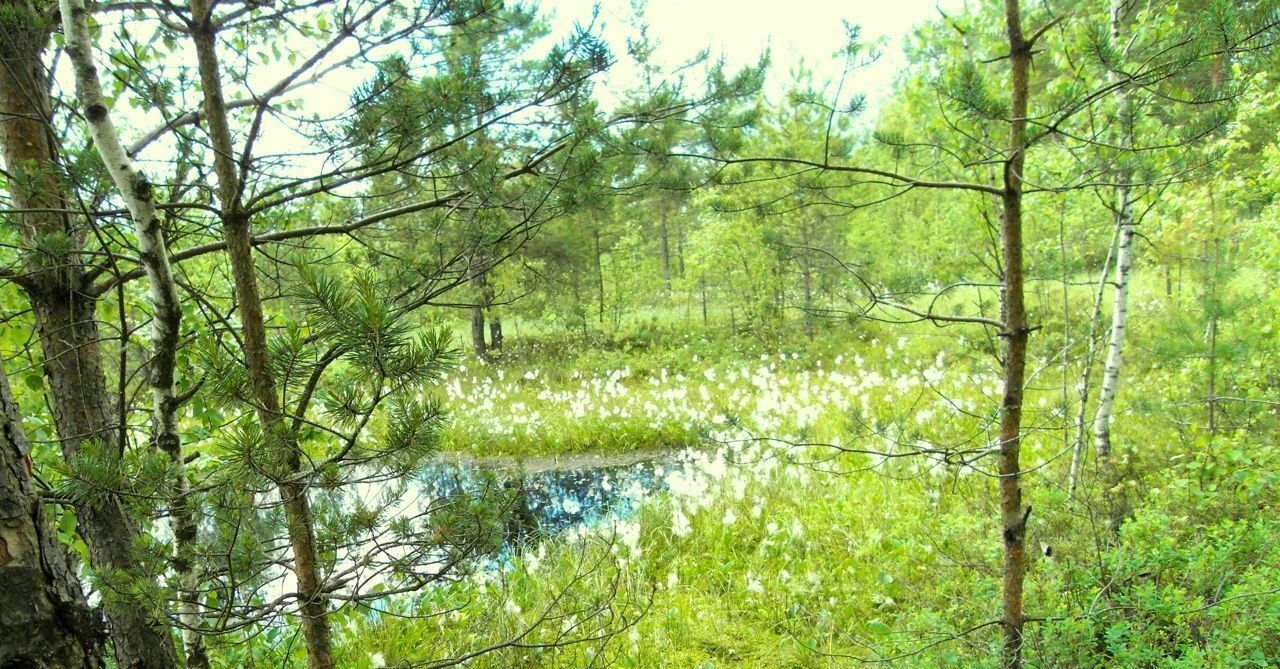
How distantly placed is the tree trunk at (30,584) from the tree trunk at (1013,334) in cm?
271

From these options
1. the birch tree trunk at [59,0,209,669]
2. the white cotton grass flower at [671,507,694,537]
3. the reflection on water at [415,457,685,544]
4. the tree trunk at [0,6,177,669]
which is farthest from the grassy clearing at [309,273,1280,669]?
the tree trunk at [0,6,177,669]

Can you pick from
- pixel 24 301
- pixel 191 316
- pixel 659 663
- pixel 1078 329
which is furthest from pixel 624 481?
pixel 1078 329

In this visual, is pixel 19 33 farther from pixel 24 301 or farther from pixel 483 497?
pixel 483 497

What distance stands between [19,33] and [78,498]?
1.63m

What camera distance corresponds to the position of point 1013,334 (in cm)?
212

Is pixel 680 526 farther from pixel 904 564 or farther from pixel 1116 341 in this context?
pixel 1116 341

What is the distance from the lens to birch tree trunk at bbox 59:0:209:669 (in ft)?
5.53

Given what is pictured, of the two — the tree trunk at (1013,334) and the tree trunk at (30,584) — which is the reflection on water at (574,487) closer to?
the tree trunk at (1013,334)

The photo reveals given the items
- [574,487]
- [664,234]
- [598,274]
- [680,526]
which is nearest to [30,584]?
Result: [680,526]

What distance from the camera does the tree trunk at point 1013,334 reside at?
201cm

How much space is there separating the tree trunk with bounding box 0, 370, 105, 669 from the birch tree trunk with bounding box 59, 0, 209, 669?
0.21 m

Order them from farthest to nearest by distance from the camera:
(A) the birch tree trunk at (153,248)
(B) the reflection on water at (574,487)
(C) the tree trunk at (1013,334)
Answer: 1. (B) the reflection on water at (574,487)
2. (C) the tree trunk at (1013,334)
3. (A) the birch tree trunk at (153,248)

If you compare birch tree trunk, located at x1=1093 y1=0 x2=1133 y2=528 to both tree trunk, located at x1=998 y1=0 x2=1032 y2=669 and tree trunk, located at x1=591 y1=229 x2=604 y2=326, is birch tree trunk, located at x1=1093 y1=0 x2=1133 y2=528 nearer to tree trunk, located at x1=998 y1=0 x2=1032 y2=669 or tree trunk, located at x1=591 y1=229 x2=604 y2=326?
tree trunk, located at x1=998 y1=0 x2=1032 y2=669

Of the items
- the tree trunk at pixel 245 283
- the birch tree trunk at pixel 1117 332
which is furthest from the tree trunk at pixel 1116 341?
the tree trunk at pixel 245 283
